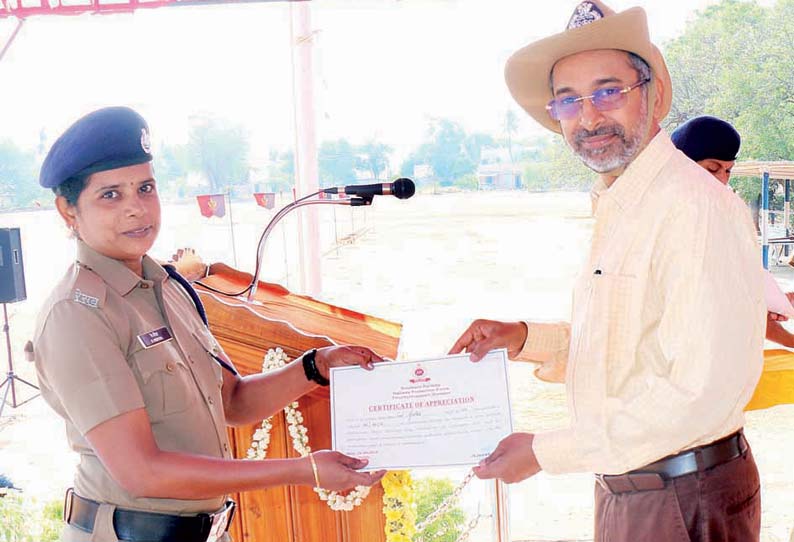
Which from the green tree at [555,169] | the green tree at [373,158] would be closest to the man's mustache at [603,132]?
the green tree at [373,158]

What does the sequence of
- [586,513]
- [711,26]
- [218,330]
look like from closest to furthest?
1. [218,330]
2. [586,513]
3. [711,26]

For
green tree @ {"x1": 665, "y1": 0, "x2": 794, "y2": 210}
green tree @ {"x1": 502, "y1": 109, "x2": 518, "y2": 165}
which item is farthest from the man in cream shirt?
green tree @ {"x1": 665, "y1": 0, "x2": 794, "y2": 210}

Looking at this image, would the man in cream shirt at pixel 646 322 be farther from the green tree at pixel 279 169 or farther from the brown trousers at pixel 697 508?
the green tree at pixel 279 169

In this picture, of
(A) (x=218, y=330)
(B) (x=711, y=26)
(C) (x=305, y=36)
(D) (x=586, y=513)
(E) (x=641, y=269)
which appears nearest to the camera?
(E) (x=641, y=269)

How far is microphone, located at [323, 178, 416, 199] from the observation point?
6.42ft

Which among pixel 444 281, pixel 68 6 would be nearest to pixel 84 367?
pixel 68 6

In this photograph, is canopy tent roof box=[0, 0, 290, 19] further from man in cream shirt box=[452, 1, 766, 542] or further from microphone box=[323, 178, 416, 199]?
man in cream shirt box=[452, 1, 766, 542]

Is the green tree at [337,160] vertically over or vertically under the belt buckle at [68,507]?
over

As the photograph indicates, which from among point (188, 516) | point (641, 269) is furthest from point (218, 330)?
point (641, 269)

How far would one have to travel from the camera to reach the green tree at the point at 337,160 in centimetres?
738

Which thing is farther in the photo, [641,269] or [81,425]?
[641,269]

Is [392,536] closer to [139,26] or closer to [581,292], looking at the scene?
[581,292]

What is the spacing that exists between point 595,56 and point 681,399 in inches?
31.4

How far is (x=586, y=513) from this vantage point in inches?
185
